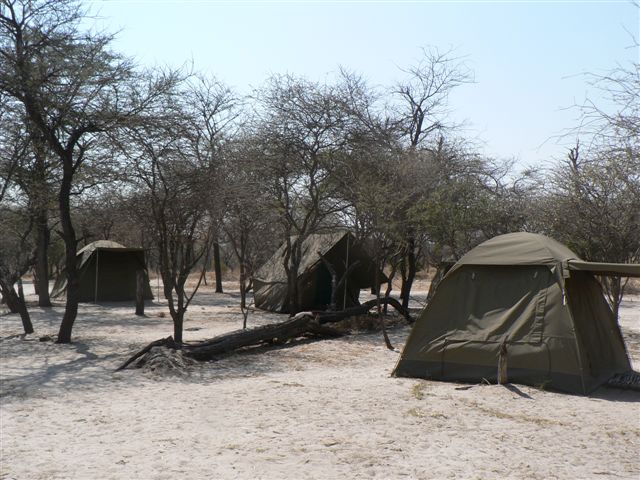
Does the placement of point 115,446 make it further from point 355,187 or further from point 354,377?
point 355,187

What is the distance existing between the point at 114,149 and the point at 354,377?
6433mm

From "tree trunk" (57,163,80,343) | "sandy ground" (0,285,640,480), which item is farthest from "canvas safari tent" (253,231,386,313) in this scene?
"sandy ground" (0,285,640,480)

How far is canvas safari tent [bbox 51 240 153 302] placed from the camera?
2178 cm

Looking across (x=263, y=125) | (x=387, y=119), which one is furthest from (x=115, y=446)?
(x=387, y=119)

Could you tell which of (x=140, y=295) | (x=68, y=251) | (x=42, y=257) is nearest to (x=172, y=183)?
(x=68, y=251)

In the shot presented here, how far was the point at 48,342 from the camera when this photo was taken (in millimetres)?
12023

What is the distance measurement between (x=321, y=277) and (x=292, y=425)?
39.6 ft

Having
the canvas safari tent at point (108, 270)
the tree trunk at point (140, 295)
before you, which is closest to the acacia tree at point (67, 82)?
the tree trunk at point (140, 295)

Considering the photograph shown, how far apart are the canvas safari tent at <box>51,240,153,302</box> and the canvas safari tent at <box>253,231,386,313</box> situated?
17.3 ft

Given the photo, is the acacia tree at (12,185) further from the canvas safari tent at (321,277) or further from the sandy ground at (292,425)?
the canvas safari tent at (321,277)

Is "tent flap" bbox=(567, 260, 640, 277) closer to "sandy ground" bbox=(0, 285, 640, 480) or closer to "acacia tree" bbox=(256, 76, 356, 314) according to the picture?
"sandy ground" bbox=(0, 285, 640, 480)

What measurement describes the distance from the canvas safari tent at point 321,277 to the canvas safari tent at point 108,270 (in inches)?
208

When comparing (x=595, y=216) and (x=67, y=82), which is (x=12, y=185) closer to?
(x=67, y=82)

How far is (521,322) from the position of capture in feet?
27.4
